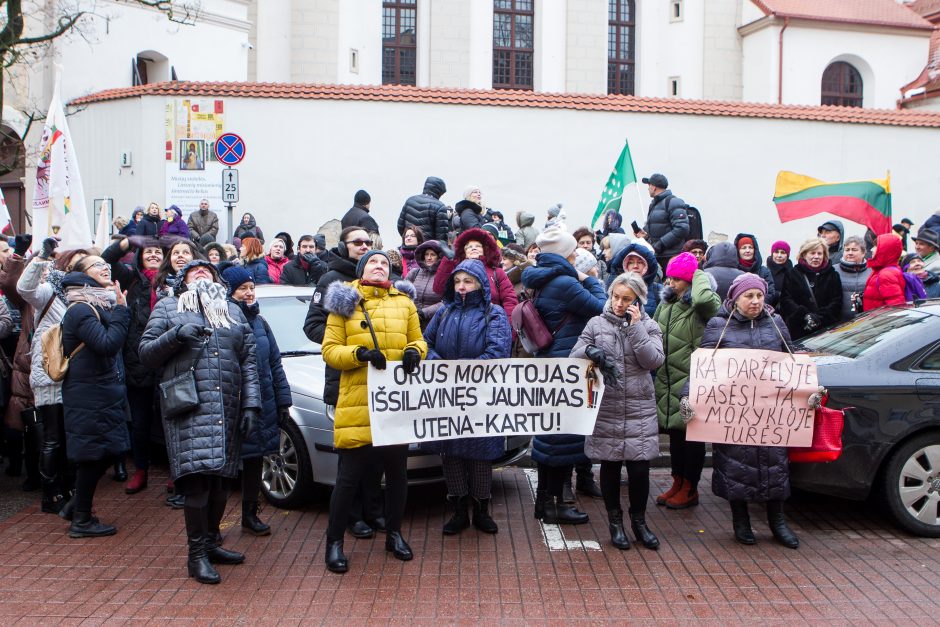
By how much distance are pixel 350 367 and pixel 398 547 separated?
1.21 metres

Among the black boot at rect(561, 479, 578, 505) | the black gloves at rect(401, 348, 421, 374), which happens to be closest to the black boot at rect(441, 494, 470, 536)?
the black boot at rect(561, 479, 578, 505)

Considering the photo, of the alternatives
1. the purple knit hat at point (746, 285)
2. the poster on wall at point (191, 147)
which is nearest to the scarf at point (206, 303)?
the purple knit hat at point (746, 285)

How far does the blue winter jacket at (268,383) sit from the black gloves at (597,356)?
2.08 metres

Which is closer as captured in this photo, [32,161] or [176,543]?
[176,543]

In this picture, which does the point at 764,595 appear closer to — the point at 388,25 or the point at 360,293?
the point at 360,293

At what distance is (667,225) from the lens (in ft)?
39.7

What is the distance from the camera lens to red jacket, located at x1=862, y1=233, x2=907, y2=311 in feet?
29.1

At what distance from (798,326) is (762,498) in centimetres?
387

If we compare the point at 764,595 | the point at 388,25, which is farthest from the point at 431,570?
the point at 388,25

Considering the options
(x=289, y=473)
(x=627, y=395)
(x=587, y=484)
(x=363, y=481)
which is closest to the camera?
(x=627, y=395)

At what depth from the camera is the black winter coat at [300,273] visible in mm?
11289

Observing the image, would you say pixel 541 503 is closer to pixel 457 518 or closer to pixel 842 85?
pixel 457 518

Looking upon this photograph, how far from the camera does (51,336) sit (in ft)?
22.5

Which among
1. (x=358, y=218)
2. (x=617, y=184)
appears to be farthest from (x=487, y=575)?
(x=617, y=184)
